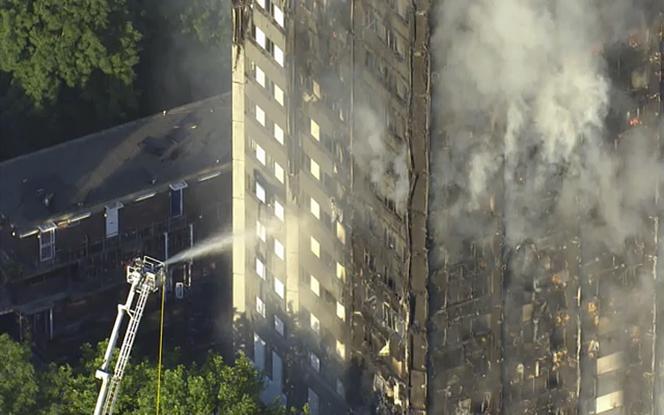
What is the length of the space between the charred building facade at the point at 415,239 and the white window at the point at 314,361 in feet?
0.47

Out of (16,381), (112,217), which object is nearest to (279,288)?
(16,381)

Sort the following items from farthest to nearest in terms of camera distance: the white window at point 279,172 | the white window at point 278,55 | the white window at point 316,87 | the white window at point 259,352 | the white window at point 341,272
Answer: the white window at point 259,352 < the white window at point 279,172 < the white window at point 278,55 < the white window at point 341,272 < the white window at point 316,87

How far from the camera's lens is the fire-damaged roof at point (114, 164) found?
171 m

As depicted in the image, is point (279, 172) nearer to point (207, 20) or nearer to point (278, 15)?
point (278, 15)

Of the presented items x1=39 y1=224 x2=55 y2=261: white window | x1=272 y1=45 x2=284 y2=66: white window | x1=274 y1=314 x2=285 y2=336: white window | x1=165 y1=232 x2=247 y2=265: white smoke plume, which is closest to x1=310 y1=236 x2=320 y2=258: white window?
x1=274 y1=314 x2=285 y2=336: white window

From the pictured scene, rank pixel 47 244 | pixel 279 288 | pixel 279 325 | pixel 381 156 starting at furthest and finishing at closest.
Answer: pixel 47 244 → pixel 279 325 → pixel 279 288 → pixel 381 156

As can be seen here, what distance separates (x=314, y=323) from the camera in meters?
153

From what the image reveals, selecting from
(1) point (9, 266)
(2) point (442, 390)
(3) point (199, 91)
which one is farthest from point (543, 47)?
(3) point (199, 91)

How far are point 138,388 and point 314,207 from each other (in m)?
12.7

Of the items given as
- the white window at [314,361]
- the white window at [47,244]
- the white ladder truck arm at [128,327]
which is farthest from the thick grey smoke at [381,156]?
the white window at [47,244]

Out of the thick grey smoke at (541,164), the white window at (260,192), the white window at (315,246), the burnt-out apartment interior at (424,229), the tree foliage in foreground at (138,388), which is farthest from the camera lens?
the white window at (260,192)

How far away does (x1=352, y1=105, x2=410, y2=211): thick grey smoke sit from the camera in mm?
138875

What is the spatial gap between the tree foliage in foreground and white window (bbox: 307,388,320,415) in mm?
2970

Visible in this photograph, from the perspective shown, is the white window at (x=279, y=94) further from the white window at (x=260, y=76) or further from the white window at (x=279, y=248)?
the white window at (x=279, y=248)
